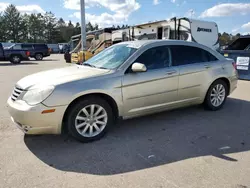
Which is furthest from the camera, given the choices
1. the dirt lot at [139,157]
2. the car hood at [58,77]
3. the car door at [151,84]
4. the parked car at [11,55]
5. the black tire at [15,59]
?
the black tire at [15,59]

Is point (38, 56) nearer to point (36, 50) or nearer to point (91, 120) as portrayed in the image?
point (36, 50)

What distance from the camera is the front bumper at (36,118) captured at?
308cm

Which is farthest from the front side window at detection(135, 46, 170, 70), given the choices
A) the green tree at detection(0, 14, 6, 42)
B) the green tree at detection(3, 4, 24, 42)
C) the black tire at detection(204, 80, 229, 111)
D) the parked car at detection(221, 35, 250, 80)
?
the green tree at detection(3, 4, 24, 42)

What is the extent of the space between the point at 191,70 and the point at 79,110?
2.40 meters

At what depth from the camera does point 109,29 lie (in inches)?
706

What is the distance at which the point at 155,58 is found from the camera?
414 cm

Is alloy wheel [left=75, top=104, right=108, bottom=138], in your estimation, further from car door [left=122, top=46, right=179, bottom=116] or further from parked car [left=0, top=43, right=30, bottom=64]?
parked car [left=0, top=43, right=30, bottom=64]

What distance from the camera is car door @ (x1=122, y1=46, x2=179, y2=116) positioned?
12.3ft

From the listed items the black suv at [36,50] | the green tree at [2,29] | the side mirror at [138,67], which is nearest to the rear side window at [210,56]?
the side mirror at [138,67]

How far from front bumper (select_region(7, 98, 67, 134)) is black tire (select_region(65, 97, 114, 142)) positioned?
134mm

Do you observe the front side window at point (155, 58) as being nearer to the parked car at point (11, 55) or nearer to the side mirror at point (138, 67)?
the side mirror at point (138, 67)

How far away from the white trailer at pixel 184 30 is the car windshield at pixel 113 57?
24.6 ft

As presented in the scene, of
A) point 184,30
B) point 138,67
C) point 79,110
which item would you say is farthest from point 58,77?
point 184,30

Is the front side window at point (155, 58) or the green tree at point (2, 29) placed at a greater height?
the green tree at point (2, 29)
